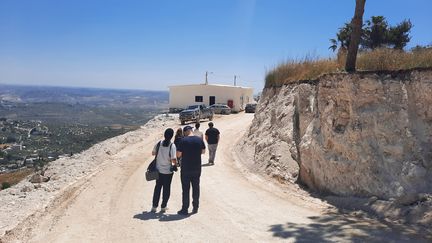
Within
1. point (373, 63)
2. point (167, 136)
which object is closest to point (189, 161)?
point (167, 136)

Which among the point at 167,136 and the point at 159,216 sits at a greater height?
the point at 167,136

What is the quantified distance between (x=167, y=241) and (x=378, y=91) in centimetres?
692

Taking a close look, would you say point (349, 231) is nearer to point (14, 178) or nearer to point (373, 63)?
point (373, 63)

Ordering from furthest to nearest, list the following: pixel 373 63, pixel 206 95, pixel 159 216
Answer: pixel 206 95
pixel 373 63
pixel 159 216

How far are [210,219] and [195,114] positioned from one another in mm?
29233

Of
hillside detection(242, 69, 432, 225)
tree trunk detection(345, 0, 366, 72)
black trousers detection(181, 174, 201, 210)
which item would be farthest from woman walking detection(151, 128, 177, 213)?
tree trunk detection(345, 0, 366, 72)

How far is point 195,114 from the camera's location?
127ft

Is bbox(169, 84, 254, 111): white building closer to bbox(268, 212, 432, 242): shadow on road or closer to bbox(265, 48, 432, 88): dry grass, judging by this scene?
bbox(265, 48, 432, 88): dry grass

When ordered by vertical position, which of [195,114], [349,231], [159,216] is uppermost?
[195,114]

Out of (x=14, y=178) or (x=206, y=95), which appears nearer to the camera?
(x=14, y=178)

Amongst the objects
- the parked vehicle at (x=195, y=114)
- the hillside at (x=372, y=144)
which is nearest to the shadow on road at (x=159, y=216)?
the hillside at (x=372, y=144)

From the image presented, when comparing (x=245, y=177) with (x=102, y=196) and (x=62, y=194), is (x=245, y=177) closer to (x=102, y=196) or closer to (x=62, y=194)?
(x=102, y=196)

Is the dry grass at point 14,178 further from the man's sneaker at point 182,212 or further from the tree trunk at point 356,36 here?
the tree trunk at point 356,36

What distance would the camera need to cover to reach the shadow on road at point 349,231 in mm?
8164
